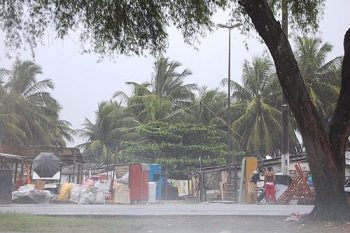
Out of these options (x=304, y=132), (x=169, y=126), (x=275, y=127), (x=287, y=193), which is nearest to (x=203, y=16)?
(x=304, y=132)

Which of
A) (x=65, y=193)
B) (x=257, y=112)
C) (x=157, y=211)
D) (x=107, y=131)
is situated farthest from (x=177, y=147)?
(x=157, y=211)

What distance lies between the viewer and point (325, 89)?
36.0 metres

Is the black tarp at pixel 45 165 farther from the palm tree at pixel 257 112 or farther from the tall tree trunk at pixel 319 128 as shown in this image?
the tall tree trunk at pixel 319 128

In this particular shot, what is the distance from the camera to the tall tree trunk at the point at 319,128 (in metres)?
11.0

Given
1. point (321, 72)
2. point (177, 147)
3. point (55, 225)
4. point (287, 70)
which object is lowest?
point (55, 225)

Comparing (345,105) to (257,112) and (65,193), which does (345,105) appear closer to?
(65,193)

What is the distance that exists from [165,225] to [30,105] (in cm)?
3048

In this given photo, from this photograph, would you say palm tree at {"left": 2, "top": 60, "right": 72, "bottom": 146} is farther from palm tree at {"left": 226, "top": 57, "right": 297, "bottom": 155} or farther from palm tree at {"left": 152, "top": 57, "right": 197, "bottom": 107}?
palm tree at {"left": 226, "top": 57, "right": 297, "bottom": 155}

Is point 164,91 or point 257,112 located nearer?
point 257,112

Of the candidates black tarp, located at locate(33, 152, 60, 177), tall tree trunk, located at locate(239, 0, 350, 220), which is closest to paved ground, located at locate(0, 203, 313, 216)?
tall tree trunk, located at locate(239, 0, 350, 220)

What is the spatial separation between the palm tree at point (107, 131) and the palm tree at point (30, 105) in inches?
143

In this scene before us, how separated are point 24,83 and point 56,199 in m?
19.5

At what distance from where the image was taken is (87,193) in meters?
20.7

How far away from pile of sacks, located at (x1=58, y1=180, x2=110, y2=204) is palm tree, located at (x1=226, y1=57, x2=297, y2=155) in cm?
1809
